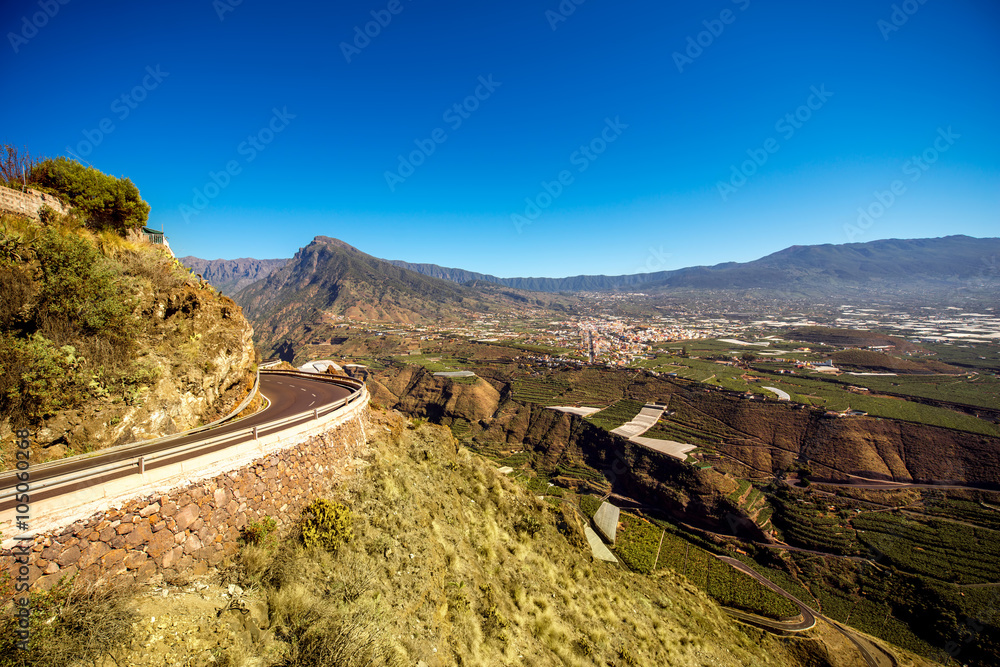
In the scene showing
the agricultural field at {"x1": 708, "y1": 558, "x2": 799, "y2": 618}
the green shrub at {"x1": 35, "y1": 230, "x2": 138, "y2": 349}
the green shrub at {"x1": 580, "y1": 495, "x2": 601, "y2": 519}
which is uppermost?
the green shrub at {"x1": 35, "y1": 230, "x2": 138, "y2": 349}

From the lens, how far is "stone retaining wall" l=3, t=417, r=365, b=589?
6957mm

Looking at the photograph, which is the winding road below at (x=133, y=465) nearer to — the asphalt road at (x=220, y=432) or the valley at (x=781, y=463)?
the asphalt road at (x=220, y=432)

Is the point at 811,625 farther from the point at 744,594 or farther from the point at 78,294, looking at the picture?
the point at 78,294

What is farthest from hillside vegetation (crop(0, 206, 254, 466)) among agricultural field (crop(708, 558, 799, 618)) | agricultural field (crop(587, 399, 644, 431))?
agricultural field (crop(587, 399, 644, 431))

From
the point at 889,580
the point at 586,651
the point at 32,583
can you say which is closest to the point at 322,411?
the point at 32,583

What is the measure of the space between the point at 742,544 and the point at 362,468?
50676 mm

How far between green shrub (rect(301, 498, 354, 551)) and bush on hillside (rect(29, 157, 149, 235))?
17480 millimetres

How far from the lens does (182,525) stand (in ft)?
28.4

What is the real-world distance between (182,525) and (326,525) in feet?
11.8

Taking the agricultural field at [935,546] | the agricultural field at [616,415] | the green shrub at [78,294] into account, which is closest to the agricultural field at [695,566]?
the agricultural field at [935,546]

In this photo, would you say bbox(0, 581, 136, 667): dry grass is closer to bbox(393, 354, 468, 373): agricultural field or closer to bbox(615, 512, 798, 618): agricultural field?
bbox(615, 512, 798, 618): agricultural field

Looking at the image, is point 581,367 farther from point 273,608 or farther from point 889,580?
point 273,608

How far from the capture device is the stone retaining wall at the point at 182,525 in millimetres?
6957

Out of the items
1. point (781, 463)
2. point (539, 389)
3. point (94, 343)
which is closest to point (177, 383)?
point (94, 343)
